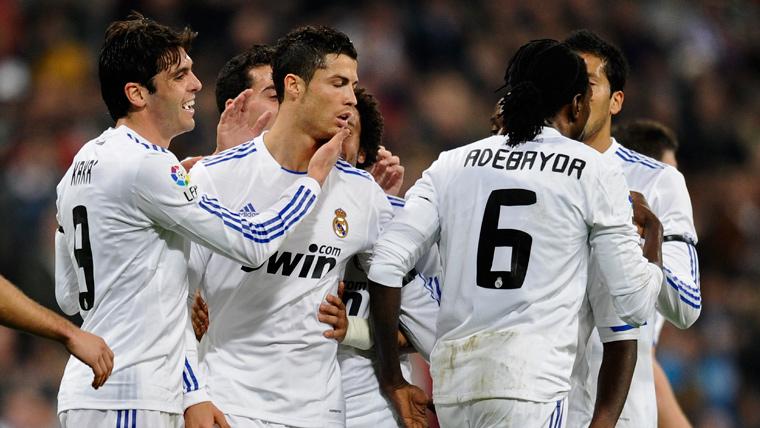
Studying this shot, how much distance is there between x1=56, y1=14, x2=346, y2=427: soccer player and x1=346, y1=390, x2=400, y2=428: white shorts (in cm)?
73

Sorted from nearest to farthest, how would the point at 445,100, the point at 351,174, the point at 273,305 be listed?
the point at 273,305
the point at 351,174
the point at 445,100

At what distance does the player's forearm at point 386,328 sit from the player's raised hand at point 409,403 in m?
0.04

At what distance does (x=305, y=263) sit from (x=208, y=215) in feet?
1.86

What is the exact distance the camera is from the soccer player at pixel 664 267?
4.75 metres

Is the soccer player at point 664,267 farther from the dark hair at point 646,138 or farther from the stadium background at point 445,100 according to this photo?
the stadium background at point 445,100

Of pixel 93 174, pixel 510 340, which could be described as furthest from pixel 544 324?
pixel 93 174

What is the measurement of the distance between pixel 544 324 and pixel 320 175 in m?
1.08

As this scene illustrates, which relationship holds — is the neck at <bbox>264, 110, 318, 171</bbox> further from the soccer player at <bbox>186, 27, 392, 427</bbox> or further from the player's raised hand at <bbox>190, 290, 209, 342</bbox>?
the player's raised hand at <bbox>190, 290, 209, 342</bbox>

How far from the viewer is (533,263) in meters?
4.41

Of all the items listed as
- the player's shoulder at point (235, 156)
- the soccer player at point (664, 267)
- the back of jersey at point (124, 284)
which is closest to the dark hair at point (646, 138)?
the soccer player at point (664, 267)

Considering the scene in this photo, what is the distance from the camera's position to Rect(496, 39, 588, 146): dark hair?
14.9ft

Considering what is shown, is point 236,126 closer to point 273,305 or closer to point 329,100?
point 329,100

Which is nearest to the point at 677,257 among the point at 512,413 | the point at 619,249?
the point at 619,249

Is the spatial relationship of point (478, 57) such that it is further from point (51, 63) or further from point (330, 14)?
point (51, 63)
